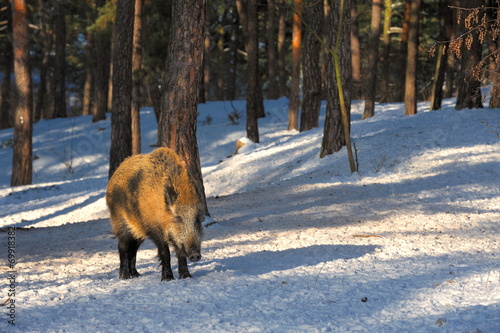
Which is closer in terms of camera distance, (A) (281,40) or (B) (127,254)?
(B) (127,254)

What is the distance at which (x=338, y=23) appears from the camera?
15148mm

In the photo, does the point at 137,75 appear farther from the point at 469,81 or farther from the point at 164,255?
the point at 164,255

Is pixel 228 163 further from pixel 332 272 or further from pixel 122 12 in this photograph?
pixel 332 272

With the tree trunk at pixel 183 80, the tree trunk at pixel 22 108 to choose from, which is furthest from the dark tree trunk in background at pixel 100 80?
the tree trunk at pixel 183 80

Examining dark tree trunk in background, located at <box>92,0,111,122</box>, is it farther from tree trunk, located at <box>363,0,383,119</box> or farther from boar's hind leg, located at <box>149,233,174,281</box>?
boar's hind leg, located at <box>149,233,174,281</box>

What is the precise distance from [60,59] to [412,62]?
70.0ft

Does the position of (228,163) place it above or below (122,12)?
below

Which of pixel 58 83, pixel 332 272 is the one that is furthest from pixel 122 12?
pixel 58 83

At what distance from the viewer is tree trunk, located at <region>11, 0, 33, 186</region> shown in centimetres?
1992

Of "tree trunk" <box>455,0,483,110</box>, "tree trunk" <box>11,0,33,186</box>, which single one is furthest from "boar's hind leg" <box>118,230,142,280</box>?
"tree trunk" <box>11,0,33,186</box>

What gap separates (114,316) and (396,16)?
3709 centimetres

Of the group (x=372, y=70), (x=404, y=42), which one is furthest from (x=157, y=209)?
(x=404, y=42)

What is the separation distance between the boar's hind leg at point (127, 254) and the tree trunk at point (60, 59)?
2884 centimetres

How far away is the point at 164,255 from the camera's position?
652cm
